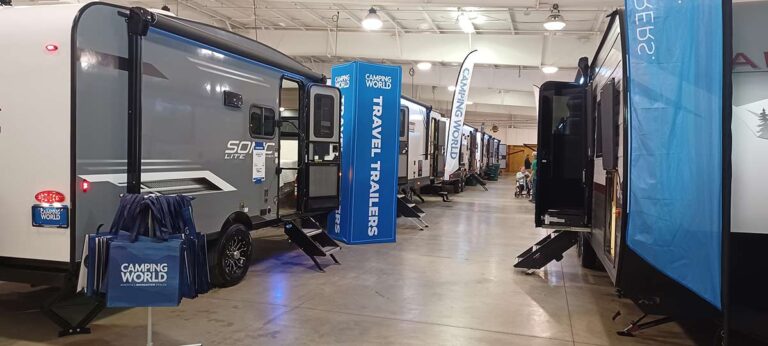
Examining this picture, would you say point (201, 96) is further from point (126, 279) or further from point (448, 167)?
point (448, 167)

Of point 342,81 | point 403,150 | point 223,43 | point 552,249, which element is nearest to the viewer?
point 223,43

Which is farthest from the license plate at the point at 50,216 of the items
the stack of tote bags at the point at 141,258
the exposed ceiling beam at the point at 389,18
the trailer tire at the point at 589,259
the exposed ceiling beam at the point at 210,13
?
the exposed ceiling beam at the point at 210,13

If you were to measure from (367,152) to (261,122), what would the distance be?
8.65 ft

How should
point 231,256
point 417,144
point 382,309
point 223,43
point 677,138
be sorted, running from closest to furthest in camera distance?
1. point 677,138
2. point 382,309
3. point 223,43
4. point 231,256
5. point 417,144

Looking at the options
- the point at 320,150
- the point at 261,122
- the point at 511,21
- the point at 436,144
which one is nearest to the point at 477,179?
the point at 436,144

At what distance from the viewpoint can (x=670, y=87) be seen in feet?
10.6

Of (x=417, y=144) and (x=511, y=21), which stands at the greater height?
(x=511, y=21)

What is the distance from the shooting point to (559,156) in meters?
6.82

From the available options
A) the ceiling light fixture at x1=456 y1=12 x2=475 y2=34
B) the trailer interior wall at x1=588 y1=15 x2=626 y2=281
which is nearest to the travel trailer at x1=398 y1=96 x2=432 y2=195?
the ceiling light fixture at x1=456 y1=12 x2=475 y2=34

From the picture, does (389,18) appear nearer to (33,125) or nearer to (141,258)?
(33,125)

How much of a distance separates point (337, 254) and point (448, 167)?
5797mm

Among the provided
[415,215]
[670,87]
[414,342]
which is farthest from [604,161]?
[415,215]

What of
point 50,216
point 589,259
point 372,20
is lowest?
point 589,259

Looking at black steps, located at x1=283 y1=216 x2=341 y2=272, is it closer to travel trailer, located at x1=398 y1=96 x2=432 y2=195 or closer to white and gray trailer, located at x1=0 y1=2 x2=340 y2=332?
white and gray trailer, located at x1=0 y1=2 x2=340 y2=332
